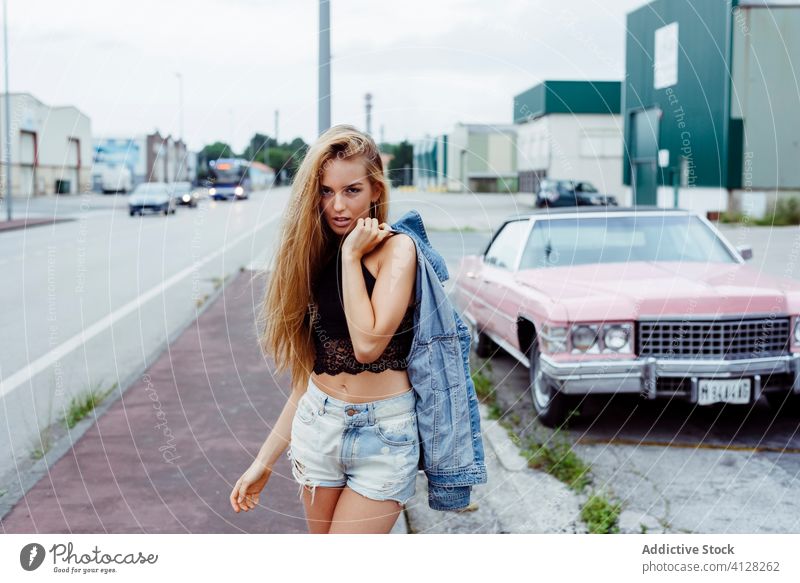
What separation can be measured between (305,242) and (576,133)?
131ft

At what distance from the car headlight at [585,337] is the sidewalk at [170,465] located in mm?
1878

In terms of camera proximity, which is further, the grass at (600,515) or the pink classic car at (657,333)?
the pink classic car at (657,333)

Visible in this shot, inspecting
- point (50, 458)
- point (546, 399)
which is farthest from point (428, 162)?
point (50, 458)

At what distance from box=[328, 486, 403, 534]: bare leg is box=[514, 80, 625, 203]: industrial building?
108 ft

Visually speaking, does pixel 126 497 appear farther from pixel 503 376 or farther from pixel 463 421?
pixel 503 376

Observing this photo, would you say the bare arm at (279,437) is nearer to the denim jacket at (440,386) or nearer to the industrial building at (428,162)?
the denim jacket at (440,386)

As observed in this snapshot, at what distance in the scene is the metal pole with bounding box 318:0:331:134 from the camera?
4.82 metres

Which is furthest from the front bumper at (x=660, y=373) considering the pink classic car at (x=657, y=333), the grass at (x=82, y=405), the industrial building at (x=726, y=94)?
the industrial building at (x=726, y=94)

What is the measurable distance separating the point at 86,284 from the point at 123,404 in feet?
27.9

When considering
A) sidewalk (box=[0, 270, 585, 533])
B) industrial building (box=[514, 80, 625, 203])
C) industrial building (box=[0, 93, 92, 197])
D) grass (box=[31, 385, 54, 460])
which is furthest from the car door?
industrial building (box=[0, 93, 92, 197])

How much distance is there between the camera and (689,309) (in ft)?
18.8

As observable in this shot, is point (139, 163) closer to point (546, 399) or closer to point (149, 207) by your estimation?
point (149, 207)

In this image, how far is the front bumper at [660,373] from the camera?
5672mm
